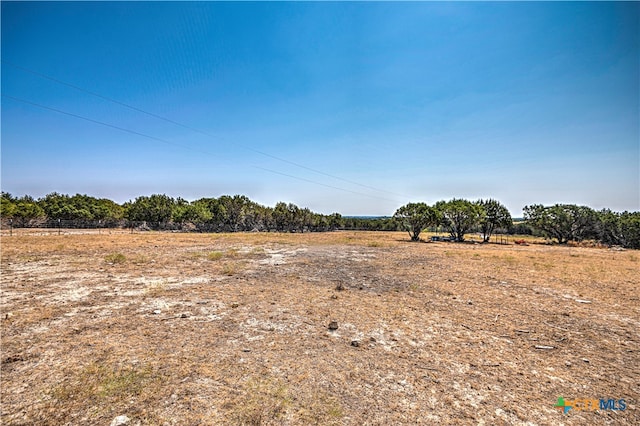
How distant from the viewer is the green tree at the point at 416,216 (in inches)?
1851

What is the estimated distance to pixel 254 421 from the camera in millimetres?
3881

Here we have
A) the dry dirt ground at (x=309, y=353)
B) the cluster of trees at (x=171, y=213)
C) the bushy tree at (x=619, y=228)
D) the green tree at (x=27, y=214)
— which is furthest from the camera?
the cluster of trees at (x=171, y=213)

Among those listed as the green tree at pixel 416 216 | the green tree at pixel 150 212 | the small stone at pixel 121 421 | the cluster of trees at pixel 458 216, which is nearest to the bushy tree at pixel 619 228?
the cluster of trees at pixel 458 216

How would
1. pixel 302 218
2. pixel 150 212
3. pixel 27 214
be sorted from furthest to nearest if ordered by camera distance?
pixel 302 218, pixel 150 212, pixel 27 214

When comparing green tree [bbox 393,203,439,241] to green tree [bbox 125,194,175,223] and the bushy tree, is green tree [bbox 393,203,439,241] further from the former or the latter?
green tree [bbox 125,194,175,223]

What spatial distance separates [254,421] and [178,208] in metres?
89.1

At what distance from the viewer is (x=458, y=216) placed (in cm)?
4831

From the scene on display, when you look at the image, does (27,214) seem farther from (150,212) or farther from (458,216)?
(458,216)

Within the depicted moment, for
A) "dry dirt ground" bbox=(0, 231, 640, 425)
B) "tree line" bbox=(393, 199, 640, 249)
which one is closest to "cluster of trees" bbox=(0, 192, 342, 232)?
"tree line" bbox=(393, 199, 640, 249)

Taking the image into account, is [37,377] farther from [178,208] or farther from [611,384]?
[178,208]

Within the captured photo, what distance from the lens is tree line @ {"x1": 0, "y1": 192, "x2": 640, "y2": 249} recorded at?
4838 centimetres

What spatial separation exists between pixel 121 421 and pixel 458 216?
52.9m

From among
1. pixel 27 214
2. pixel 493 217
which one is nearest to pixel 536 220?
pixel 493 217

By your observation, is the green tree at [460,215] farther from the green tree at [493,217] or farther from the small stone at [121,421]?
the small stone at [121,421]
